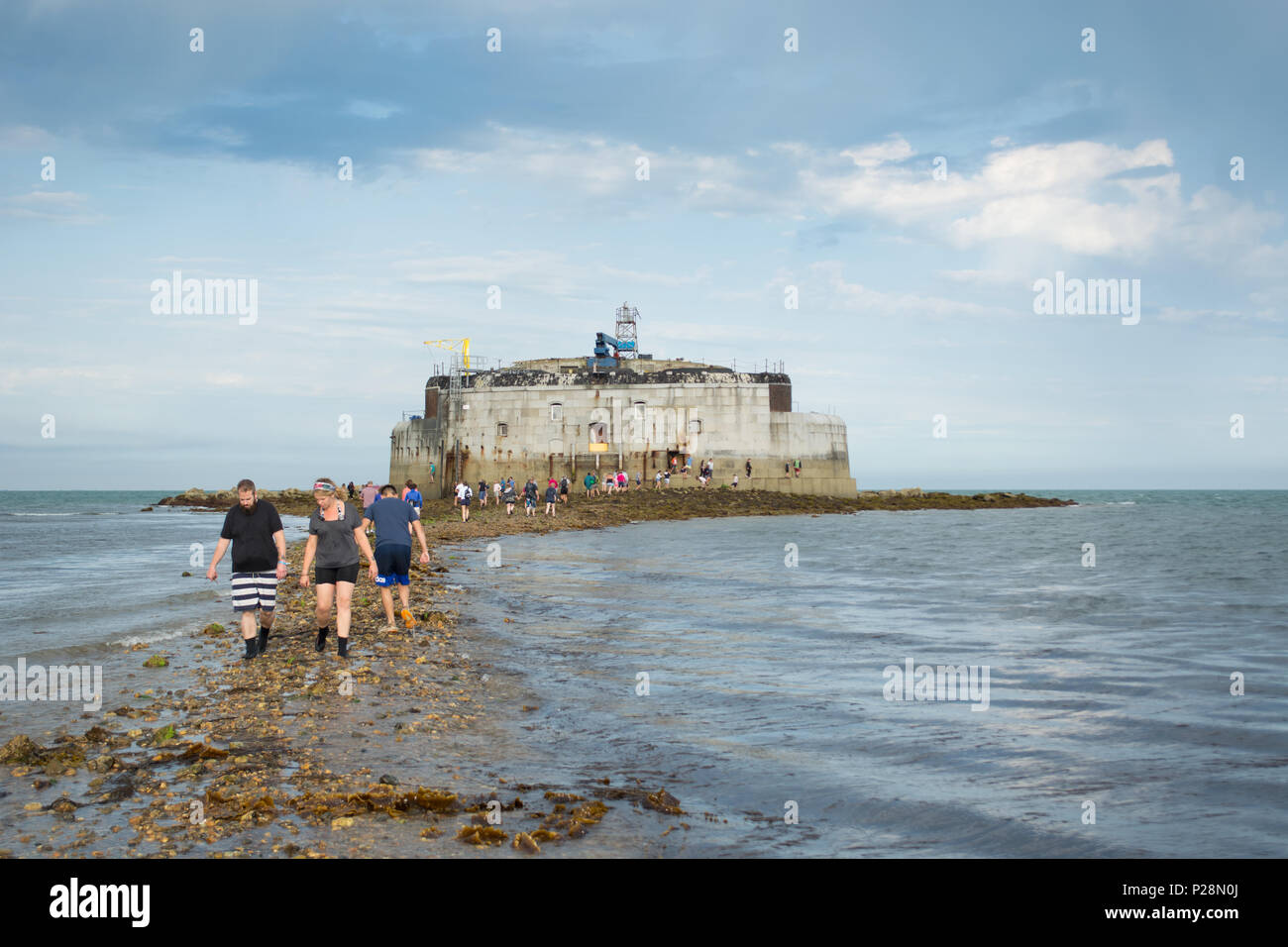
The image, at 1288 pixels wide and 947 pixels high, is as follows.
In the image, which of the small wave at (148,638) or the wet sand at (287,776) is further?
the small wave at (148,638)

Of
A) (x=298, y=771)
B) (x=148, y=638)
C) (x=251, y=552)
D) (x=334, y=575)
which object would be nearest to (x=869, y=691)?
Result: (x=298, y=771)

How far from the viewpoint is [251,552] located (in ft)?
34.9

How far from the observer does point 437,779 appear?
6.55 metres

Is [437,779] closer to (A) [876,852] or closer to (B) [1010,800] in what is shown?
(A) [876,852]

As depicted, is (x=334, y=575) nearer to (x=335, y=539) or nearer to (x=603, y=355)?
(x=335, y=539)

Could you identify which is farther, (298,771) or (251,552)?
(251,552)

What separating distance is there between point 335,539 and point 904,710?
6.55m

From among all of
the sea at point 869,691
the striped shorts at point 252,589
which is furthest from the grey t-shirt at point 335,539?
the sea at point 869,691

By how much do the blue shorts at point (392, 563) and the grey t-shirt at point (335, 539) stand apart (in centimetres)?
166

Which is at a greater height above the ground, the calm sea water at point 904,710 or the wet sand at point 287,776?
the wet sand at point 287,776

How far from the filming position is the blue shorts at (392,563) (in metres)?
12.8

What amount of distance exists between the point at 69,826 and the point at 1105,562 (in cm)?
2764

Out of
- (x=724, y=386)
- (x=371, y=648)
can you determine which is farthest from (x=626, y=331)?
(x=371, y=648)

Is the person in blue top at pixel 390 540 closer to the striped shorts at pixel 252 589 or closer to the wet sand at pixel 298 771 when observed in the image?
the wet sand at pixel 298 771
